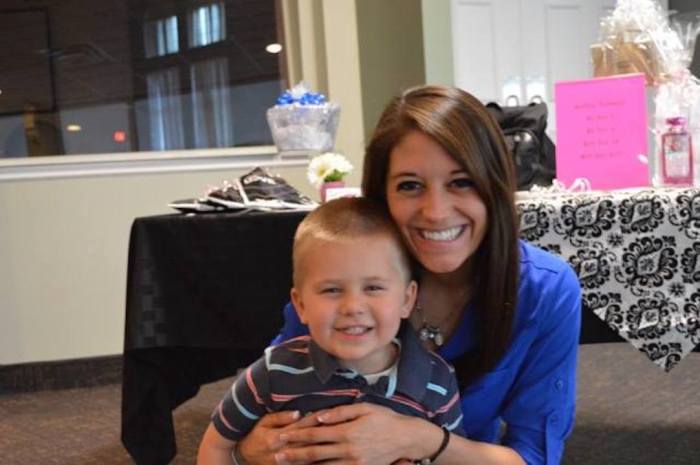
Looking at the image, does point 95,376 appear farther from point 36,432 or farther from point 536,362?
point 536,362

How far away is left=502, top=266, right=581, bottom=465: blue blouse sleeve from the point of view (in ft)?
3.85

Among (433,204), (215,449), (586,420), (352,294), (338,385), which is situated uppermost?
(433,204)

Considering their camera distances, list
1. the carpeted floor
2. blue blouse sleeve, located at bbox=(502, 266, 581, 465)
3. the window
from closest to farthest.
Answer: blue blouse sleeve, located at bbox=(502, 266, 581, 465) < the carpeted floor < the window

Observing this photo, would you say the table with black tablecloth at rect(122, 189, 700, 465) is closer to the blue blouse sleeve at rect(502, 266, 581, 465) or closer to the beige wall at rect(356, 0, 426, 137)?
the blue blouse sleeve at rect(502, 266, 581, 465)

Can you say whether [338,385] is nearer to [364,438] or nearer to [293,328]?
[364,438]

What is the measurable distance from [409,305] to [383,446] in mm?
192

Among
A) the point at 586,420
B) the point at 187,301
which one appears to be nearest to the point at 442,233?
the point at 187,301

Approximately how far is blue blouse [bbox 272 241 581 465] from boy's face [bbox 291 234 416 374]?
20 centimetres

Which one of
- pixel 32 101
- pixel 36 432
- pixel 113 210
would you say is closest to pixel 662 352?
pixel 36 432

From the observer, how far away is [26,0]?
384 cm

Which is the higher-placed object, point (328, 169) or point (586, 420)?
point (328, 169)

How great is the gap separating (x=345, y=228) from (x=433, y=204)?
12 centimetres

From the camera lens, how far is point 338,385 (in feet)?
3.55

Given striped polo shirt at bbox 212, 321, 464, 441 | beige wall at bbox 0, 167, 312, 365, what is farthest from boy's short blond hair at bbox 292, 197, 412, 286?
beige wall at bbox 0, 167, 312, 365
